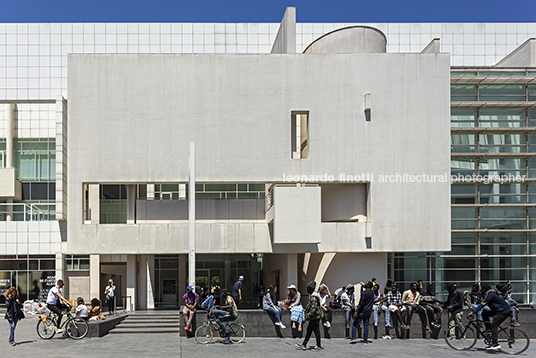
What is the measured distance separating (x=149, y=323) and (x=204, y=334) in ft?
21.1

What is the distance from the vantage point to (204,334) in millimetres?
16906

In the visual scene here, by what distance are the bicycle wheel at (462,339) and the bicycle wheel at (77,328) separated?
34.9 ft

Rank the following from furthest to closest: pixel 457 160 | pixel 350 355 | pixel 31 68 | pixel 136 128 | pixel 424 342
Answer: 1. pixel 31 68
2. pixel 457 160
3. pixel 136 128
4. pixel 424 342
5. pixel 350 355

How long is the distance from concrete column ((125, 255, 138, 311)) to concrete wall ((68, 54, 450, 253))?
12.0 feet

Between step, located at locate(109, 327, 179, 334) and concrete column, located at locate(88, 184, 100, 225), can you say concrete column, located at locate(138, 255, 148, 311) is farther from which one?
step, located at locate(109, 327, 179, 334)

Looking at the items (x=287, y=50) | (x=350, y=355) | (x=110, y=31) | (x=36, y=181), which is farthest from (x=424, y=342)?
(x=110, y=31)

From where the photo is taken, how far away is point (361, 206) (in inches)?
987

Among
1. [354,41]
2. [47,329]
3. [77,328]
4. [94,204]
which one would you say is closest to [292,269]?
[77,328]

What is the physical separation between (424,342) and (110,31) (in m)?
31.6

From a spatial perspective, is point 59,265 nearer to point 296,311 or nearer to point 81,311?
point 81,311

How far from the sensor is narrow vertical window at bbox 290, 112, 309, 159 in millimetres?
25337

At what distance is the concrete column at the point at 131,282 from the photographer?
27.3m

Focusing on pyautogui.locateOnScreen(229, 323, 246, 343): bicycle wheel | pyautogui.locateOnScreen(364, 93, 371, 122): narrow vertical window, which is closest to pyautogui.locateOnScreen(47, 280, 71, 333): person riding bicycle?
pyautogui.locateOnScreen(229, 323, 246, 343): bicycle wheel

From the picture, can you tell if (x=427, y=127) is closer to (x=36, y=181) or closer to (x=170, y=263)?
(x=170, y=263)
